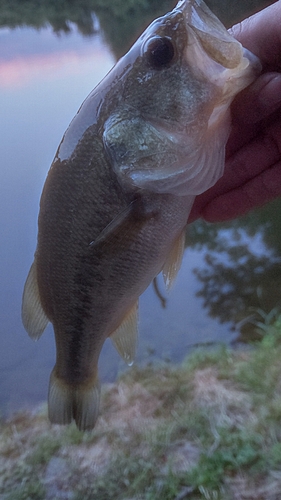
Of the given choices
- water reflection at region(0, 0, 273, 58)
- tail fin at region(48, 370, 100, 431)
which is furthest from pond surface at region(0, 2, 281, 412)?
water reflection at region(0, 0, 273, 58)

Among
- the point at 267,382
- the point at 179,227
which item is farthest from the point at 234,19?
the point at 179,227

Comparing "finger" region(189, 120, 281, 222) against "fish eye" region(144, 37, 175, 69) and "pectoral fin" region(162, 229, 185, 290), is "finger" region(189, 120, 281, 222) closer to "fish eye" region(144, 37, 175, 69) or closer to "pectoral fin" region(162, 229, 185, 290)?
"pectoral fin" region(162, 229, 185, 290)

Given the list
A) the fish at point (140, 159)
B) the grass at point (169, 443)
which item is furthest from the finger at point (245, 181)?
the grass at point (169, 443)

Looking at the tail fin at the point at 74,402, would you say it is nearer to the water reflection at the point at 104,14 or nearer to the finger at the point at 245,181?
the finger at the point at 245,181

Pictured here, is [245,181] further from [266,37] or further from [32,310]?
[32,310]

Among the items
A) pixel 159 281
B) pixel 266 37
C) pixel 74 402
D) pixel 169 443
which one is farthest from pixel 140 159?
pixel 159 281
